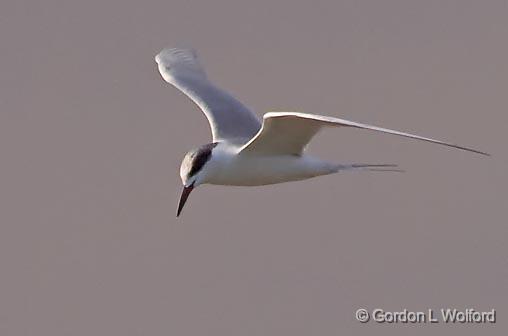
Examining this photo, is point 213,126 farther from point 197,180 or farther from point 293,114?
point 293,114

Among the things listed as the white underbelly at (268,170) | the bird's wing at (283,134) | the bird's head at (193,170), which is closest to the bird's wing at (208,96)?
the bird's head at (193,170)

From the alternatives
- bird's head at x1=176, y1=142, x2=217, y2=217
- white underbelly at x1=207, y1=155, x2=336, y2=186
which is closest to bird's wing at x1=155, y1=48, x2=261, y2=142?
bird's head at x1=176, y1=142, x2=217, y2=217

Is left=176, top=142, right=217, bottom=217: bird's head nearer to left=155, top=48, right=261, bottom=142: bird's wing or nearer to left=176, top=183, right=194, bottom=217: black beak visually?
left=176, top=183, right=194, bottom=217: black beak

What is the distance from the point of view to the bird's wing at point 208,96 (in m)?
14.9

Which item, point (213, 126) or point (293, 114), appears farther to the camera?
point (213, 126)

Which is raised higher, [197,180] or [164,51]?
[164,51]

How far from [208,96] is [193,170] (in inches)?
88.5

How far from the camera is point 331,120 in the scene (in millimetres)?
11891

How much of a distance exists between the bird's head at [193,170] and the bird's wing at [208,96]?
80 centimetres

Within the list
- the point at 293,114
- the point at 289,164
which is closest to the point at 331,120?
the point at 293,114

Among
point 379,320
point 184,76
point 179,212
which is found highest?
point 184,76

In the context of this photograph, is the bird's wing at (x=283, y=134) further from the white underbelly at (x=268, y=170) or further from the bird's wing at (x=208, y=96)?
the bird's wing at (x=208, y=96)

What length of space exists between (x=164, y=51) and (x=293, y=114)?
4.80 metres

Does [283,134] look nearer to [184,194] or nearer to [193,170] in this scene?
[193,170]
